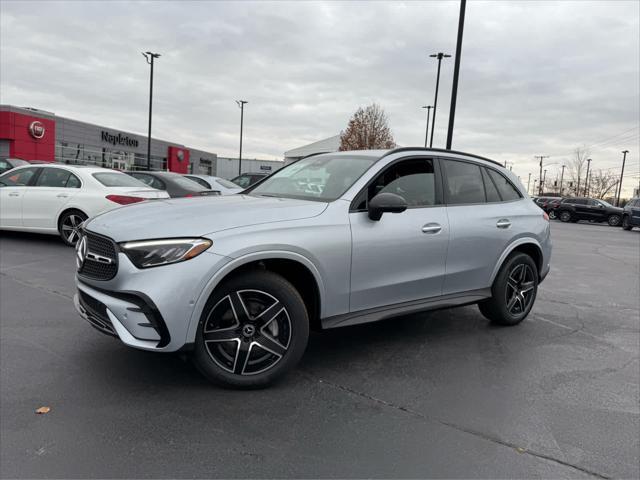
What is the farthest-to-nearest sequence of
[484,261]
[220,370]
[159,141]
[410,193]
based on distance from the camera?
[159,141]
[484,261]
[410,193]
[220,370]

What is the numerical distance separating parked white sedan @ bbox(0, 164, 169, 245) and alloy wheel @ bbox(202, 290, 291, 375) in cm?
601

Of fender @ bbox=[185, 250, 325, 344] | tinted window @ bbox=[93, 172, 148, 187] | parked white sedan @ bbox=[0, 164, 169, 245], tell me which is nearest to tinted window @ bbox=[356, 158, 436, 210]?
fender @ bbox=[185, 250, 325, 344]

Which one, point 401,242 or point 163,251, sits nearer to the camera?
point 163,251

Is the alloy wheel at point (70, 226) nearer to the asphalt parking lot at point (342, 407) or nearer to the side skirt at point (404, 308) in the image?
the asphalt parking lot at point (342, 407)

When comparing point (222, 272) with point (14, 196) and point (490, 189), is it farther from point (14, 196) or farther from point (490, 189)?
point (14, 196)

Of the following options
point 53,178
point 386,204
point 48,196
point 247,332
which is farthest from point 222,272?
point 53,178

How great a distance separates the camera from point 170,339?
2.99 meters

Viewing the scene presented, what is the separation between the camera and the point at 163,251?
303 centimetres

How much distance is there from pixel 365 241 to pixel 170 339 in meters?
1.55

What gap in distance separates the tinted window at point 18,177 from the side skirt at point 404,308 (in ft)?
26.1

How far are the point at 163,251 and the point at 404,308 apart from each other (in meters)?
2.02

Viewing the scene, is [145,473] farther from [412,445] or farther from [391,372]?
[391,372]

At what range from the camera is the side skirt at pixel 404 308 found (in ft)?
12.2

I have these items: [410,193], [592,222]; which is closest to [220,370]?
[410,193]
